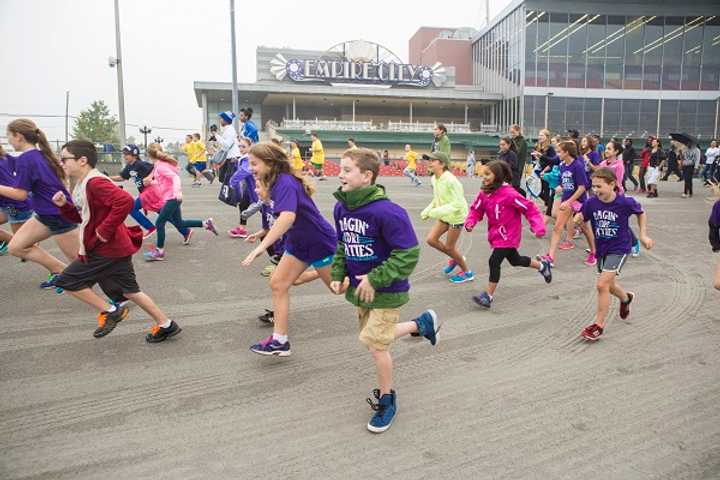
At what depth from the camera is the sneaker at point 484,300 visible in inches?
238

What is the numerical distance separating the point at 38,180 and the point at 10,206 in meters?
1.75

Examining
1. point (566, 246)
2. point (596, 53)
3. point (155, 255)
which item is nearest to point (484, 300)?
point (566, 246)

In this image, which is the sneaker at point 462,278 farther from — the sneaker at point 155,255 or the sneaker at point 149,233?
the sneaker at point 149,233

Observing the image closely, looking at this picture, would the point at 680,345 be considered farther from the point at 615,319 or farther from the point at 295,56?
the point at 295,56

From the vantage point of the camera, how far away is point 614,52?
158 ft

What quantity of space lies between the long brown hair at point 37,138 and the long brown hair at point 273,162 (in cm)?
265

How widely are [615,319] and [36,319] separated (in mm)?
5873

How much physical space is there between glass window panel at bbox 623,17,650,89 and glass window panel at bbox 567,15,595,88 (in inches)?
142

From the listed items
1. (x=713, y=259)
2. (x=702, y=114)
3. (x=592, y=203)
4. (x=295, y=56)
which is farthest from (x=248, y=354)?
(x=295, y=56)

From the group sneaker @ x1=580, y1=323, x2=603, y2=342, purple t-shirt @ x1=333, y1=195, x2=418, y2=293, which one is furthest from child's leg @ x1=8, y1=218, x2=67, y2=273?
sneaker @ x1=580, y1=323, x2=603, y2=342

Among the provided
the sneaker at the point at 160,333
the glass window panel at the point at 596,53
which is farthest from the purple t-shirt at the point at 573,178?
the glass window panel at the point at 596,53

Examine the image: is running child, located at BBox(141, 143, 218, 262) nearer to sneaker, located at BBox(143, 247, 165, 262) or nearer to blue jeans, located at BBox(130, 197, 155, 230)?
A: sneaker, located at BBox(143, 247, 165, 262)

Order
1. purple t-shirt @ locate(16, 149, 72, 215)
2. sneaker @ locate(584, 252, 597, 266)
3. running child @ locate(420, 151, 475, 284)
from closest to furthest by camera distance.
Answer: purple t-shirt @ locate(16, 149, 72, 215) < running child @ locate(420, 151, 475, 284) < sneaker @ locate(584, 252, 597, 266)

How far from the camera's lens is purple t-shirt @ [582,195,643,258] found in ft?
16.8
